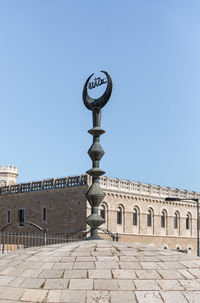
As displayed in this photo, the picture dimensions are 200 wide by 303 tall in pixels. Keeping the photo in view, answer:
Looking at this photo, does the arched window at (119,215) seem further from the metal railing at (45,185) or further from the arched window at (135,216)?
the metal railing at (45,185)

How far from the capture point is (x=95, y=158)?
35.2 ft

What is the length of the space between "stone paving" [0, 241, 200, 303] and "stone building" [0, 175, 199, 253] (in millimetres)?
27798

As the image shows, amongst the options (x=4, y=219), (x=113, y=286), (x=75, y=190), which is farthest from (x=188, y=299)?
(x=4, y=219)

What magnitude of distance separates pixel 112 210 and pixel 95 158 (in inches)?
1145

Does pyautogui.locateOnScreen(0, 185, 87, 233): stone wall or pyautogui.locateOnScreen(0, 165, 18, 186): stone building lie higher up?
pyautogui.locateOnScreen(0, 165, 18, 186): stone building

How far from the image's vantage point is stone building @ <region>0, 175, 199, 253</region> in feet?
125

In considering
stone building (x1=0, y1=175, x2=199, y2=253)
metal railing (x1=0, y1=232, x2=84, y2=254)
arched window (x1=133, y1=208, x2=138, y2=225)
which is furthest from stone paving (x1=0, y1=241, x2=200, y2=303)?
arched window (x1=133, y1=208, x2=138, y2=225)

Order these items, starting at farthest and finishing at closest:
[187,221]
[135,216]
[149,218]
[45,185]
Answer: [187,221], [149,218], [135,216], [45,185]

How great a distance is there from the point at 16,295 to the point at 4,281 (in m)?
0.71

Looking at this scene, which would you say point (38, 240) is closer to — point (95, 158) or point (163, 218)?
point (163, 218)

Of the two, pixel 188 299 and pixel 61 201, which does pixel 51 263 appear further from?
pixel 61 201

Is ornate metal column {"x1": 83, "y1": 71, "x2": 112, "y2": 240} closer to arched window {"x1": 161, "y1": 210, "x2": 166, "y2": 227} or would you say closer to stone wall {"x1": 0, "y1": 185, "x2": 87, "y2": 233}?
stone wall {"x1": 0, "y1": 185, "x2": 87, "y2": 233}

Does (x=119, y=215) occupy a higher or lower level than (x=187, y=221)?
higher

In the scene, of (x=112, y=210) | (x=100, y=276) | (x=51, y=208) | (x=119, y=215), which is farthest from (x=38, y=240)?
(x=100, y=276)
